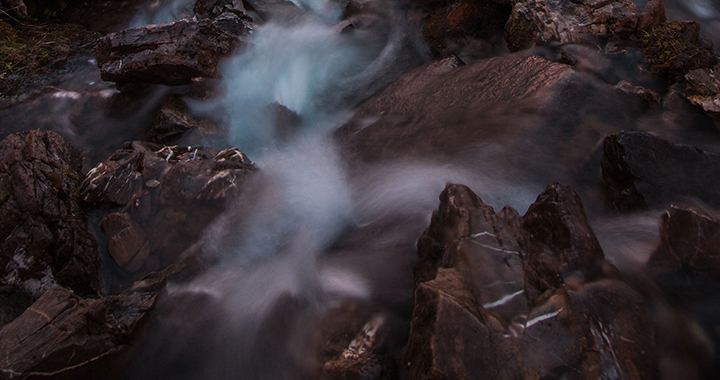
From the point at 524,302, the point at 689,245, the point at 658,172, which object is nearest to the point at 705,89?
the point at 658,172

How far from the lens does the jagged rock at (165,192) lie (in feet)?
A: 14.4

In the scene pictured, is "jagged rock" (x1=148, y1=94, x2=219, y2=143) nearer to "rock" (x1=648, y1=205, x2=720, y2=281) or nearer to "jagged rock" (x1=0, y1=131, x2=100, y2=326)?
"jagged rock" (x1=0, y1=131, x2=100, y2=326)

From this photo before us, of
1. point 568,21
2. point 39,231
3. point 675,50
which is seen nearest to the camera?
point 39,231

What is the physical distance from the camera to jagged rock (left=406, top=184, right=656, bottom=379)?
8.00 feet

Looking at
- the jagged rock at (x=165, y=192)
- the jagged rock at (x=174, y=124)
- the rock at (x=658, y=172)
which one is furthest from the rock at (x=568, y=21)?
the jagged rock at (x=174, y=124)

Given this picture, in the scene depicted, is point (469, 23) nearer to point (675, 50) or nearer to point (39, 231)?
point (675, 50)

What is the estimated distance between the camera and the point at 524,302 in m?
2.75

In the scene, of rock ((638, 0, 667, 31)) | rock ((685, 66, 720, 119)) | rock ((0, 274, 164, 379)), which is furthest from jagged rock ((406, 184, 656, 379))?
rock ((638, 0, 667, 31))

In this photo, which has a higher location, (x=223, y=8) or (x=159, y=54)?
(x=223, y=8)

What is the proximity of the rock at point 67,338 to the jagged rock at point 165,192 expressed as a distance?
0.90 m

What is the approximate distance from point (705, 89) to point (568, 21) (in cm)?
184

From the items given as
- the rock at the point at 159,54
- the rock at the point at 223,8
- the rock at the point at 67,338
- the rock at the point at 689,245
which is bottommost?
the rock at the point at 67,338

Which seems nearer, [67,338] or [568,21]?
[67,338]

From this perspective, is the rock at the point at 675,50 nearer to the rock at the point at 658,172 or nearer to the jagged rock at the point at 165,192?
the rock at the point at 658,172
